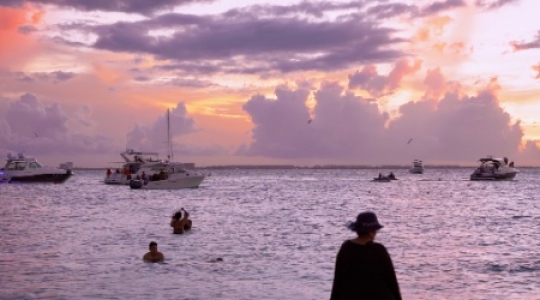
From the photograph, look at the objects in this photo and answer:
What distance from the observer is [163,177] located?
89812 mm

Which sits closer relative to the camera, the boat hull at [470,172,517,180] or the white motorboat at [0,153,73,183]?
the white motorboat at [0,153,73,183]

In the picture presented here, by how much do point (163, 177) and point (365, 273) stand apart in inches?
3286

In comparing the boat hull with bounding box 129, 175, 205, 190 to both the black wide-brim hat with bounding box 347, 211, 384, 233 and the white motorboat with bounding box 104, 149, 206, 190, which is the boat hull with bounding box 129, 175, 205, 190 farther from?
the black wide-brim hat with bounding box 347, 211, 384, 233

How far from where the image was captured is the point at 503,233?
40688 millimetres

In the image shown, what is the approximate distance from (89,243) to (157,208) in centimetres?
2870

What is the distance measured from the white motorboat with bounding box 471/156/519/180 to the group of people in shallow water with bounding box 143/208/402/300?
12138cm

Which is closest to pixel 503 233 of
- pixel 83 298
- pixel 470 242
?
pixel 470 242

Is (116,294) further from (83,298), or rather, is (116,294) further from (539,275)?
(539,275)

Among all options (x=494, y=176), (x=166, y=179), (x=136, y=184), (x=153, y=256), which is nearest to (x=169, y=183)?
(x=166, y=179)

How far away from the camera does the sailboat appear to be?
296ft

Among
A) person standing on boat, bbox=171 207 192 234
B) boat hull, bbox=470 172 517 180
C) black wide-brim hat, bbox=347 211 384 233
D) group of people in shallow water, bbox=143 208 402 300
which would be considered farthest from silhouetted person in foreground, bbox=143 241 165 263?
boat hull, bbox=470 172 517 180

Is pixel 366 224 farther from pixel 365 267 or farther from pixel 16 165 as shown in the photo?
pixel 16 165

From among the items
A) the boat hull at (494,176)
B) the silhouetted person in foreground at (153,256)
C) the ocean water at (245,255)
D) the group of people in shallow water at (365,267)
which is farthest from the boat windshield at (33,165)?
the group of people in shallow water at (365,267)

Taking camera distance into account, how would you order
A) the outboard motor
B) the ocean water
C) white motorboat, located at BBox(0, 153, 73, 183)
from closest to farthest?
the ocean water → the outboard motor → white motorboat, located at BBox(0, 153, 73, 183)
